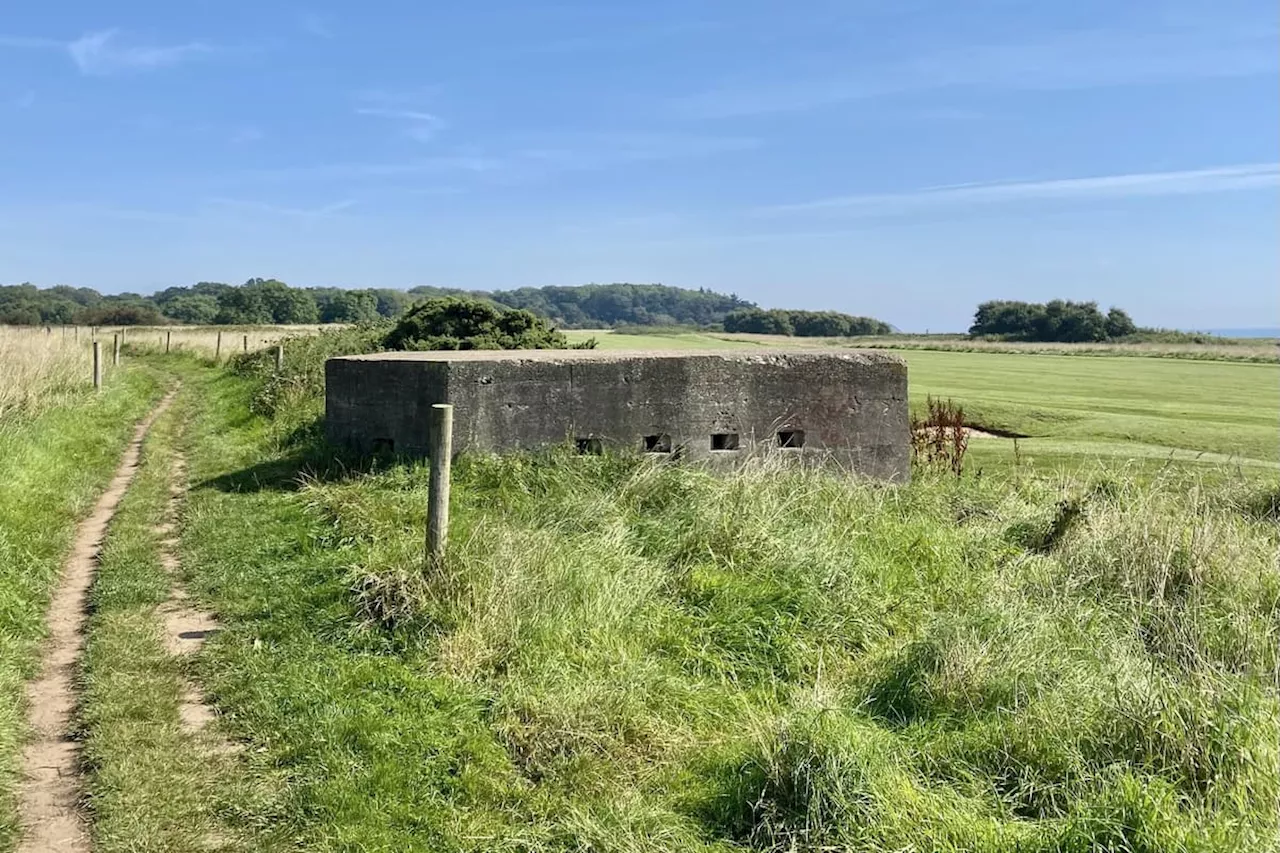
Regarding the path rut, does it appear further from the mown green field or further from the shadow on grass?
the mown green field

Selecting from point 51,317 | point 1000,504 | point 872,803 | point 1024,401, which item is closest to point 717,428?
point 1000,504

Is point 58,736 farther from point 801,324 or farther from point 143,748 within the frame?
point 801,324

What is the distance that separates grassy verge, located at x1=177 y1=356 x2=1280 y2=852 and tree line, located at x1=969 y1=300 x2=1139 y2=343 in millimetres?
68132

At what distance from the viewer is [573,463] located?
9.34 m

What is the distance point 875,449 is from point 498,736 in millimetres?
7303

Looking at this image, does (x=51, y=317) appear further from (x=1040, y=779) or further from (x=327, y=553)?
(x=1040, y=779)

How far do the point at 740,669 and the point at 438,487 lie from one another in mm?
2242

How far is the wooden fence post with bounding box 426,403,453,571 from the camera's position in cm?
621

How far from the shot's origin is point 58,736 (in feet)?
15.0

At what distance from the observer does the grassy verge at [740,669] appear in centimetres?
381

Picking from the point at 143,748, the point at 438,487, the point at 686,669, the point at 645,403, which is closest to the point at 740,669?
the point at 686,669

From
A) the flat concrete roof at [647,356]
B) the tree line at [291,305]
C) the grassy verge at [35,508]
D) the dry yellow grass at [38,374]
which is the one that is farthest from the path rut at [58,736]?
the tree line at [291,305]

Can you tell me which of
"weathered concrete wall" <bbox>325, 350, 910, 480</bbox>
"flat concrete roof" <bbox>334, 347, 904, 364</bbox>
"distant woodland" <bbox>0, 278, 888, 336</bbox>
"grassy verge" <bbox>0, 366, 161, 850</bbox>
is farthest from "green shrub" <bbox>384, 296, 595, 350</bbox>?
"distant woodland" <bbox>0, 278, 888, 336</bbox>

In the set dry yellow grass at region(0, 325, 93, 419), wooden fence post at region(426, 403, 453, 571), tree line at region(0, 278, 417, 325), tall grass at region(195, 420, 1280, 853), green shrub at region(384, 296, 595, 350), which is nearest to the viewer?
tall grass at region(195, 420, 1280, 853)
